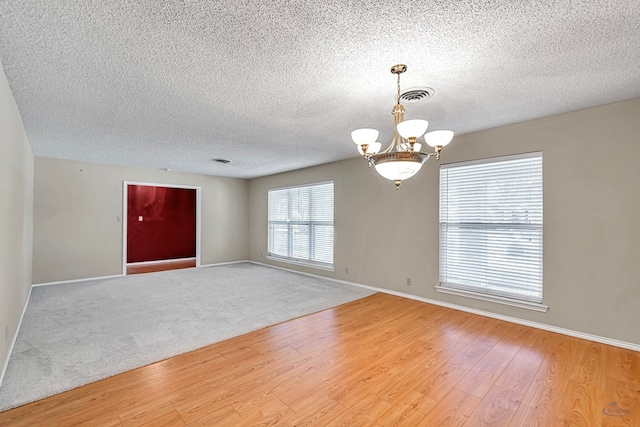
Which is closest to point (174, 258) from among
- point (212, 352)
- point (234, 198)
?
point (234, 198)

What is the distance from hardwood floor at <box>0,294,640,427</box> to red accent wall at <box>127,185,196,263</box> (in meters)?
6.69

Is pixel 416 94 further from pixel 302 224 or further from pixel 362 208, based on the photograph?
pixel 302 224

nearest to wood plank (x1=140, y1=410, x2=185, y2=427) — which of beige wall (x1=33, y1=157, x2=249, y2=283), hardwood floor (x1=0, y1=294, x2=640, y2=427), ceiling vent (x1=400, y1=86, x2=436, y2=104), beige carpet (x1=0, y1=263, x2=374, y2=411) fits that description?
hardwood floor (x1=0, y1=294, x2=640, y2=427)

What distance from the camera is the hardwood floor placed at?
1.83 meters

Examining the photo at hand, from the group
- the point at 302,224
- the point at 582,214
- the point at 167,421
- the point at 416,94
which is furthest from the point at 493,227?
the point at 302,224

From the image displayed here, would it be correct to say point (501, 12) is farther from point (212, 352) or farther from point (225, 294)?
point (225, 294)

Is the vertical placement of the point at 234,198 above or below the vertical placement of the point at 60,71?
below

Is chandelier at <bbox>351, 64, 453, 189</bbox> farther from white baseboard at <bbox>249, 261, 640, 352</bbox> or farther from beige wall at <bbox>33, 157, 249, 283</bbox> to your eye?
beige wall at <bbox>33, 157, 249, 283</bbox>

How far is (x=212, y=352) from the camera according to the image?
2.72 meters

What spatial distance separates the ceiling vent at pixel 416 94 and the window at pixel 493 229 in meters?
1.62

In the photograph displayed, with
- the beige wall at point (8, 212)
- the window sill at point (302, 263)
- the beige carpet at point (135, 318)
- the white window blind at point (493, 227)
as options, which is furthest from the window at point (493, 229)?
the beige wall at point (8, 212)

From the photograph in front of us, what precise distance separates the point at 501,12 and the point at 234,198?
24.1ft

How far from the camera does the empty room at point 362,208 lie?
1.78 m

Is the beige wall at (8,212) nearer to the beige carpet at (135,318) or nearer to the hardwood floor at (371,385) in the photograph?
the beige carpet at (135,318)
